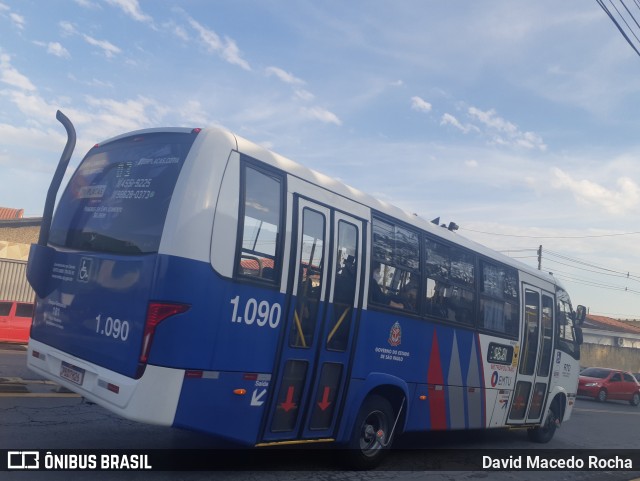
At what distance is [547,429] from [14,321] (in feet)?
49.2

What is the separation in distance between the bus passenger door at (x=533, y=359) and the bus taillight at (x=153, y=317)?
7572 mm

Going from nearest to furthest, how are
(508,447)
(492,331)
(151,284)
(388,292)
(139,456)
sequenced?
(151,284), (139,456), (388,292), (492,331), (508,447)

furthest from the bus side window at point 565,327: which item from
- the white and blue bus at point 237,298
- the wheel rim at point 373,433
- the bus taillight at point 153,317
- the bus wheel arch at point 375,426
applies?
the bus taillight at point 153,317

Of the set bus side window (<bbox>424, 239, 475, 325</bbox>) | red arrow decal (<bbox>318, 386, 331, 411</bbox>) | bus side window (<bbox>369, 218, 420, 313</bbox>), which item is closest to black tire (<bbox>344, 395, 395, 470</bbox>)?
red arrow decal (<bbox>318, 386, 331, 411</bbox>)

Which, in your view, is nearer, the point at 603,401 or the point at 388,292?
the point at 388,292

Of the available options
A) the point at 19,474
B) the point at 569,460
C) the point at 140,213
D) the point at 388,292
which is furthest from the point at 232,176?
the point at 569,460

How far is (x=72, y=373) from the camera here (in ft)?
20.1

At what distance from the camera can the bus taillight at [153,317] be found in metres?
5.41

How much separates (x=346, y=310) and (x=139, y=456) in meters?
2.77

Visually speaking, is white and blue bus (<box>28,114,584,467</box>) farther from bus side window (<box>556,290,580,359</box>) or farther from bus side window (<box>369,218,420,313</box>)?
bus side window (<box>556,290,580,359</box>)

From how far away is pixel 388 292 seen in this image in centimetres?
798

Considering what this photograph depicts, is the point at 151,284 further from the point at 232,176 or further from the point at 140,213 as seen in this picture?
the point at 232,176

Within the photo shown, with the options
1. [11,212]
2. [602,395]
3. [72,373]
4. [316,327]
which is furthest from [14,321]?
[11,212]

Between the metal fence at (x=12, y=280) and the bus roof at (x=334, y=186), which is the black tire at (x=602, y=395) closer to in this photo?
the bus roof at (x=334, y=186)
